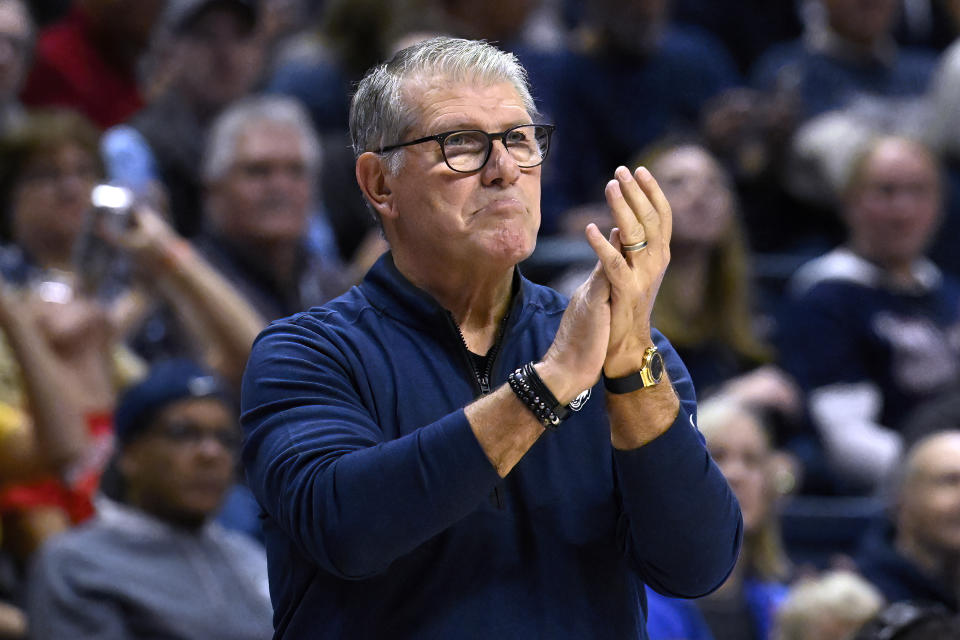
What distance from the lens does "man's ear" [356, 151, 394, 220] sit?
1922 mm

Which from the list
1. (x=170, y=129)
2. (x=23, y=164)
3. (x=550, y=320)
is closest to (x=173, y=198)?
(x=170, y=129)

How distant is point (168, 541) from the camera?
153 inches

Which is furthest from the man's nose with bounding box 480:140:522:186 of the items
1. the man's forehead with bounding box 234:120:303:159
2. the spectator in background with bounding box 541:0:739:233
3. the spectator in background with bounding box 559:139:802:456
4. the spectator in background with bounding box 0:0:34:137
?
the spectator in background with bounding box 541:0:739:233

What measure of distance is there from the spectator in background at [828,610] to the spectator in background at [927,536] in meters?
0.16

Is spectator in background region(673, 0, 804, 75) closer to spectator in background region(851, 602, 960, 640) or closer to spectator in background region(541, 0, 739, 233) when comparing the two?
spectator in background region(541, 0, 739, 233)

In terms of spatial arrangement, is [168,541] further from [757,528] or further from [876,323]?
[876,323]

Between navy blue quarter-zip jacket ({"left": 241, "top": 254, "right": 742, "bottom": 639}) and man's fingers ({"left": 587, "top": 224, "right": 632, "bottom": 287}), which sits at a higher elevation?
man's fingers ({"left": 587, "top": 224, "right": 632, "bottom": 287})

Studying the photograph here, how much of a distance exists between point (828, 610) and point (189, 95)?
2.84 m

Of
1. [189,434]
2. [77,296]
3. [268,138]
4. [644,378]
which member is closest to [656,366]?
[644,378]

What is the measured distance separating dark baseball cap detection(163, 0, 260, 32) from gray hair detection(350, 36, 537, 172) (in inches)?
140

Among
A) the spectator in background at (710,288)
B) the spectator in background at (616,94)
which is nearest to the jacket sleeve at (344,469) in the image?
the spectator in background at (710,288)

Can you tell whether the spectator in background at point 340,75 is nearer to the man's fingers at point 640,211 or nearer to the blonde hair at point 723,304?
the blonde hair at point 723,304

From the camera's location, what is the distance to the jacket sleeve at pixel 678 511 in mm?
1727

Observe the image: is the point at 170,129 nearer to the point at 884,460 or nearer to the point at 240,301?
the point at 240,301
